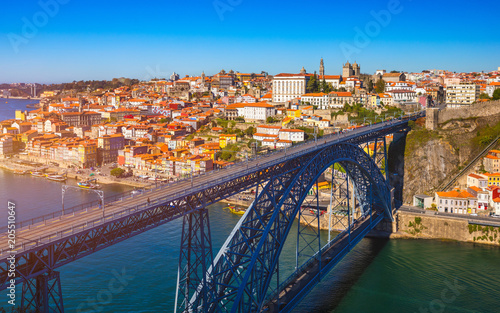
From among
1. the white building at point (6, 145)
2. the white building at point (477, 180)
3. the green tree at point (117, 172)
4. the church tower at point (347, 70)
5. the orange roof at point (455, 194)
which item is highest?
the church tower at point (347, 70)

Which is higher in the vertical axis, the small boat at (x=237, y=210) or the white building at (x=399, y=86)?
the white building at (x=399, y=86)

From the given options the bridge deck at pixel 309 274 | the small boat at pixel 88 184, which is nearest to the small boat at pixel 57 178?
the small boat at pixel 88 184

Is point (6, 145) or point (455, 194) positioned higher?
point (6, 145)

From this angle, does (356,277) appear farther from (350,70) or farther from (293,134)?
(350,70)

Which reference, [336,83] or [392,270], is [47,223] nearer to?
[392,270]

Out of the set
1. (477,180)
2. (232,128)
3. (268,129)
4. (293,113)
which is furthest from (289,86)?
(477,180)

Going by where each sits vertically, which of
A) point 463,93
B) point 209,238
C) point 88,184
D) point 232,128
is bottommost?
point 88,184

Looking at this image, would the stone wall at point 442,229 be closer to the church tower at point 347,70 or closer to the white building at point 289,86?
the white building at point 289,86

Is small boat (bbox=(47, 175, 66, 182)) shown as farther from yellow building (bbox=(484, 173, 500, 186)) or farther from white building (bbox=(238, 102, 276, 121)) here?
yellow building (bbox=(484, 173, 500, 186))
